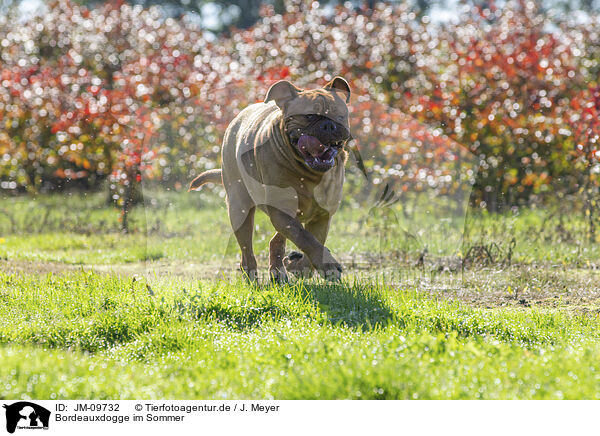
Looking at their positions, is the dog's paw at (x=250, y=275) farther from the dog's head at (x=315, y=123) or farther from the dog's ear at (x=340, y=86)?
the dog's ear at (x=340, y=86)

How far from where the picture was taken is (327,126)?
488 cm

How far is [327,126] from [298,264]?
1464 mm

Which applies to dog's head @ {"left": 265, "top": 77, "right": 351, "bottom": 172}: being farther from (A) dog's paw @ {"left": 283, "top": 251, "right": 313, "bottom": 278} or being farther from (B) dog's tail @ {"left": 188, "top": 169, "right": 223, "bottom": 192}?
(B) dog's tail @ {"left": 188, "top": 169, "right": 223, "bottom": 192}

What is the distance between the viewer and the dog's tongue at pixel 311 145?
4.89 meters

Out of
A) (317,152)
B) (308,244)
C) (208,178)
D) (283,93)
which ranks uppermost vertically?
(283,93)

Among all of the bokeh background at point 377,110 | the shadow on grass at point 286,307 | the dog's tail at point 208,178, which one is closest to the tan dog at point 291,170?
the shadow on grass at point 286,307

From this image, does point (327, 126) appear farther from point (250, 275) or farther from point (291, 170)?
point (250, 275)

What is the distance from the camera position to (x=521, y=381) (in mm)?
3225

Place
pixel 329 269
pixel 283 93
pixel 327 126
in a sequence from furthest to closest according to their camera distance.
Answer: pixel 283 93 → pixel 329 269 → pixel 327 126

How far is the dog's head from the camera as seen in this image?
4887 mm

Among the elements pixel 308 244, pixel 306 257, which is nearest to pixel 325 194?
pixel 308 244

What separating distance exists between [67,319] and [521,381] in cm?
287
